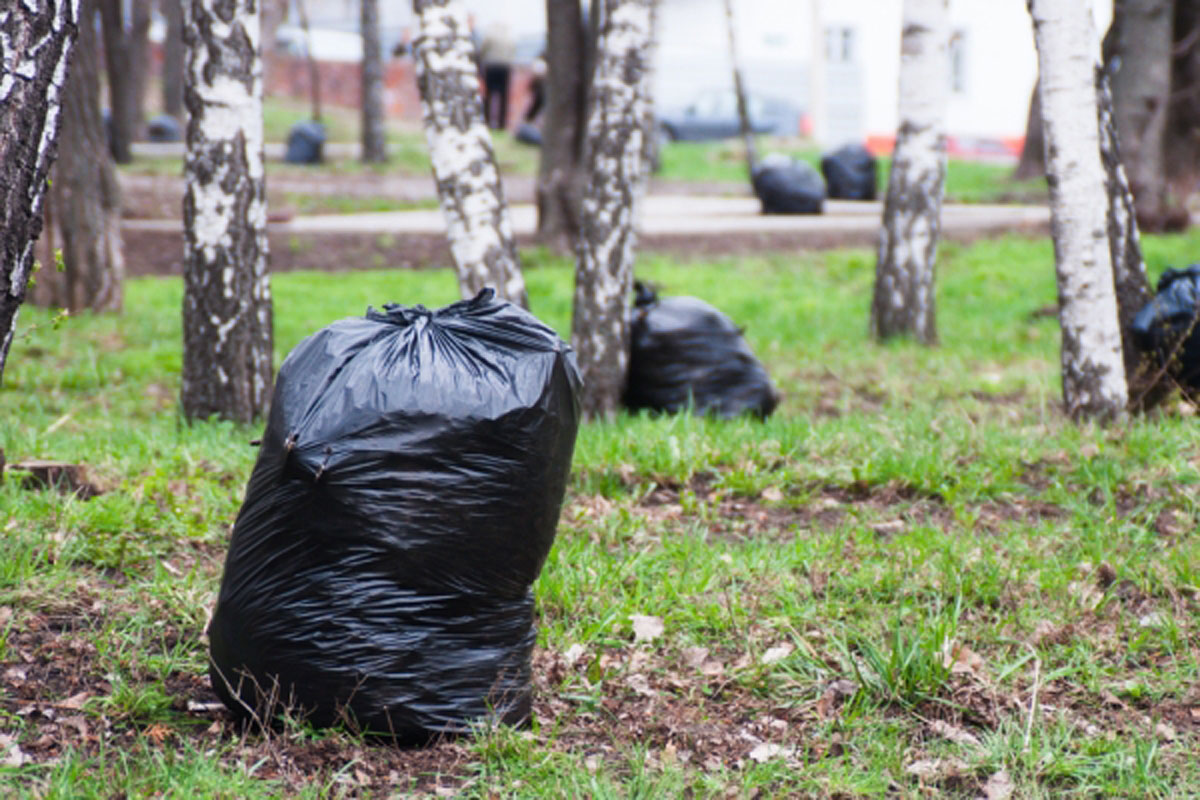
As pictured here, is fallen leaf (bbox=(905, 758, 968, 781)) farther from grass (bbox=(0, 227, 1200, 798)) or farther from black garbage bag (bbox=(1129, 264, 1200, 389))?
black garbage bag (bbox=(1129, 264, 1200, 389))

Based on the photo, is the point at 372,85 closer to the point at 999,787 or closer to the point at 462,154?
the point at 462,154

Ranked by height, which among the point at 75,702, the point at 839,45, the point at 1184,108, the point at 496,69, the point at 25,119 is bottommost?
the point at 75,702

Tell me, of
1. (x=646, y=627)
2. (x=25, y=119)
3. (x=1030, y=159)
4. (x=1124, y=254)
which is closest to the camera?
(x=25, y=119)

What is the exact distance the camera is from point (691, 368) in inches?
229

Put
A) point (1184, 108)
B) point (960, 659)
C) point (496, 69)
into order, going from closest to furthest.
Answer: point (960, 659) < point (1184, 108) < point (496, 69)

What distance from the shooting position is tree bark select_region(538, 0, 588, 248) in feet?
36.6

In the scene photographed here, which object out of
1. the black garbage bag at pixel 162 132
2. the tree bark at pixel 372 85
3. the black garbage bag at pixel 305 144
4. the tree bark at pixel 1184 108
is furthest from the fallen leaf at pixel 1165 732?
the black garbage bag at pixel 162 132

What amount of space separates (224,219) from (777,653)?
3.17 metres

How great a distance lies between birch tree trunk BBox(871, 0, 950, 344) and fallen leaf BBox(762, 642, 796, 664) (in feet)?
16.7

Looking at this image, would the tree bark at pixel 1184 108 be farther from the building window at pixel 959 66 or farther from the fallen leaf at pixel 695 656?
the building window at pixel 959 66

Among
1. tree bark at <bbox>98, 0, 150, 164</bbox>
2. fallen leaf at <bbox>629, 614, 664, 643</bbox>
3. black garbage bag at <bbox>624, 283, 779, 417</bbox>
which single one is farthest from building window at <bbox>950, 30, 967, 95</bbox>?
fallen leaf at <bbox>629, 614, 664, 643</bbox>

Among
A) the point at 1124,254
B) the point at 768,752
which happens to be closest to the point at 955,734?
the point at 768,752

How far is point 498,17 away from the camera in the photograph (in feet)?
120

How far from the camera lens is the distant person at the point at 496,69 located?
26.2 meters
